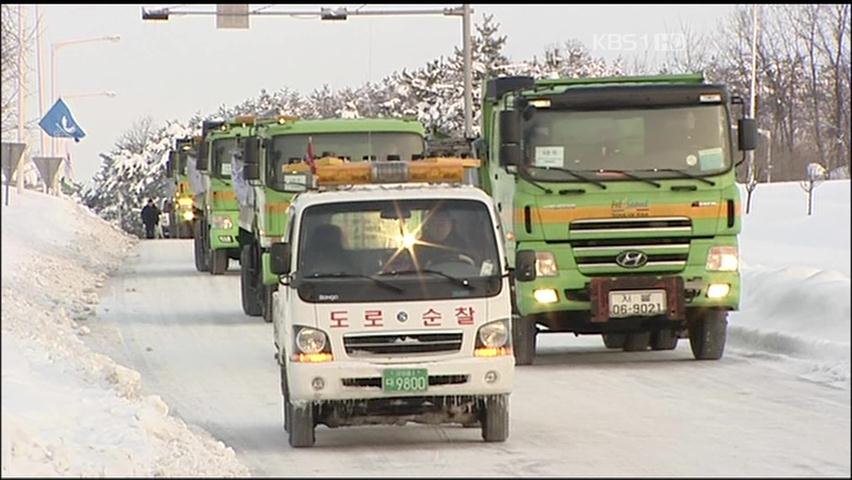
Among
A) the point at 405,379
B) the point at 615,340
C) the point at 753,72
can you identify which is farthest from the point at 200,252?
the point at 405,379

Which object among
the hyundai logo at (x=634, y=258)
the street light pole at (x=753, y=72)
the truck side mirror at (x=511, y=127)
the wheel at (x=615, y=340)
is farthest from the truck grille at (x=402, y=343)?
the wheel at (x=615, y=340)

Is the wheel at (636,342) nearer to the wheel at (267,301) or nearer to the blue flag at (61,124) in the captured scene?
the wheel at (267,301)

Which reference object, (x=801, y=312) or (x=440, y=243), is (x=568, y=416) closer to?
(x=440, y=243)

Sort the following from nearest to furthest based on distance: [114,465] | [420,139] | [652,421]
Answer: [114,465], [652,421], [420,139]

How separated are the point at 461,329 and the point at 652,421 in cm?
216

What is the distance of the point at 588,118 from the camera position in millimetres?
17453

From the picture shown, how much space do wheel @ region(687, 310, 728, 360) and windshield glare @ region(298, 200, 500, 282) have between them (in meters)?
6.28

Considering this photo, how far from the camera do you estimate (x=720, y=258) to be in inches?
698

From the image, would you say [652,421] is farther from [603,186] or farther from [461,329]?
[603,186]

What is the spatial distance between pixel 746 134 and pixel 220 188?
15.0m

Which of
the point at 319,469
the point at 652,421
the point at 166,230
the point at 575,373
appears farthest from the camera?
the point at 166,230

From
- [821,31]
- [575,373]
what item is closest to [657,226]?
[575,373]

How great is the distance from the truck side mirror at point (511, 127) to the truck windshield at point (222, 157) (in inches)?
529

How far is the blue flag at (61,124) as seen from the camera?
113 feet
